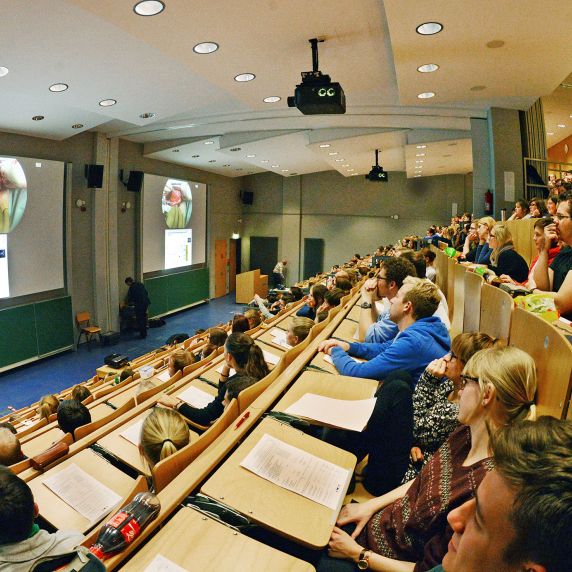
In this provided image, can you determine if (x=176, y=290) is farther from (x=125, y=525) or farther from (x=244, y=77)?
(x=125, y=525)

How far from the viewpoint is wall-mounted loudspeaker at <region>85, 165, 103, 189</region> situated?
8.52 m

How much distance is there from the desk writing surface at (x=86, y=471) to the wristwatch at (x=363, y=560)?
3.88ft

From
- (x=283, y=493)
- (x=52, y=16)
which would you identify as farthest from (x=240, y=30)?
(x=283, y=493)

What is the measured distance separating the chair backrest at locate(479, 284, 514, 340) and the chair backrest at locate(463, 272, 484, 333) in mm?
150

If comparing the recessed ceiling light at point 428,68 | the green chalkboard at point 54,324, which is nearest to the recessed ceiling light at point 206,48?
the recessed ceiling light at point 428,68

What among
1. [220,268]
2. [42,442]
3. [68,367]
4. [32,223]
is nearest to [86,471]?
[42,442]

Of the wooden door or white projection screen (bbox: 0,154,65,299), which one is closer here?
white projection screen (bbox: 0,154,65,299)

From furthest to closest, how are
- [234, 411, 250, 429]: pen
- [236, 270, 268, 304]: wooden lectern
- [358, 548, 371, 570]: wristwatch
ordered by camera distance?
[236, 270, 268, 304]: wooden lectern
[234, 411, 250, 429]: pen
[358, 548, 371, 570]: wristwatch

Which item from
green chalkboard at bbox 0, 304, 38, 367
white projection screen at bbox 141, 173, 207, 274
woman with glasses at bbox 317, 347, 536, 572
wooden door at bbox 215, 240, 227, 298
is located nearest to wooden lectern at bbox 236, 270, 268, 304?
wooden door at bbox 215, 240, 227, 298

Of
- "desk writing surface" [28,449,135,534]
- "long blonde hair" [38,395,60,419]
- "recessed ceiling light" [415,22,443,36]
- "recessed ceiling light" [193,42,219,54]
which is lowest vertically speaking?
"long blonde hair" [38,395,60,419]

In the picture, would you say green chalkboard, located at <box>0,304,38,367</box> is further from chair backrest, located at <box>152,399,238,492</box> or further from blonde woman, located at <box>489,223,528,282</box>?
blonde woman, located at <box>489,223,528,282</box>

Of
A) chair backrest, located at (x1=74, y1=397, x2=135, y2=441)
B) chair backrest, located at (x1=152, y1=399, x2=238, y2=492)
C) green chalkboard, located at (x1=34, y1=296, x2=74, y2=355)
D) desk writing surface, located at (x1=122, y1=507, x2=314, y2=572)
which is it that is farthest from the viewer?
green chalkboard, located at (x1=34, y1=296, x2=74, y2=355)

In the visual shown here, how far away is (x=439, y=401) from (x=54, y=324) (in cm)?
820

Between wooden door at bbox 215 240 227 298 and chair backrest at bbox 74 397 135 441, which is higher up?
wooden door at bbox 215 240 227 298
